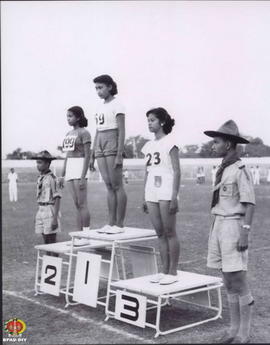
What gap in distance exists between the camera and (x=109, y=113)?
4766 millimetres

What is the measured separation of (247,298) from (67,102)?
413cm

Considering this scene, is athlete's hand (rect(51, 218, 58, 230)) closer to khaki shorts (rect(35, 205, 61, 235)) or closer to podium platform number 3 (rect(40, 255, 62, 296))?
khaki shorts (rect(35, 205, 61, 235))

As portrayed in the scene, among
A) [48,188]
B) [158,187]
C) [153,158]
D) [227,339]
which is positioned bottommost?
[227,339]

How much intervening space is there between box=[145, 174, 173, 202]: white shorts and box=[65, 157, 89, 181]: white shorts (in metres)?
1.26

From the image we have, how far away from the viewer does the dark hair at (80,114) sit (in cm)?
531

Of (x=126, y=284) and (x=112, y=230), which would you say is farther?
(x=112, y=230)

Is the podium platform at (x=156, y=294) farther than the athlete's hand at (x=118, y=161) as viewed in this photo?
No

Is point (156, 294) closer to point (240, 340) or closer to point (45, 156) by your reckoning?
point (240, 340)

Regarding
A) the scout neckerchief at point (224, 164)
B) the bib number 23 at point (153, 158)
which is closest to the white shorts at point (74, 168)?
the bib number 23 at point (153, 158)

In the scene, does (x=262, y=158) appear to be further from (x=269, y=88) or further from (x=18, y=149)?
(x=18, y=149)

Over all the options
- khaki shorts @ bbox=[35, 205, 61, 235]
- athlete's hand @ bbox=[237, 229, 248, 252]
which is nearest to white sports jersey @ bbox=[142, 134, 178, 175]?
athlete's hand @ bbox=[237, 229, 248, 252]

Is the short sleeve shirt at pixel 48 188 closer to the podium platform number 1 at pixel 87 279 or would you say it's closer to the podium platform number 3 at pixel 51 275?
the podium platform number 3 at pixel 51 275

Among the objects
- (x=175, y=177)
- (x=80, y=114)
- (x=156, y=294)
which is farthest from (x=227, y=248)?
(x=80, y=114)

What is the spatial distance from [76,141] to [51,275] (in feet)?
4.59
